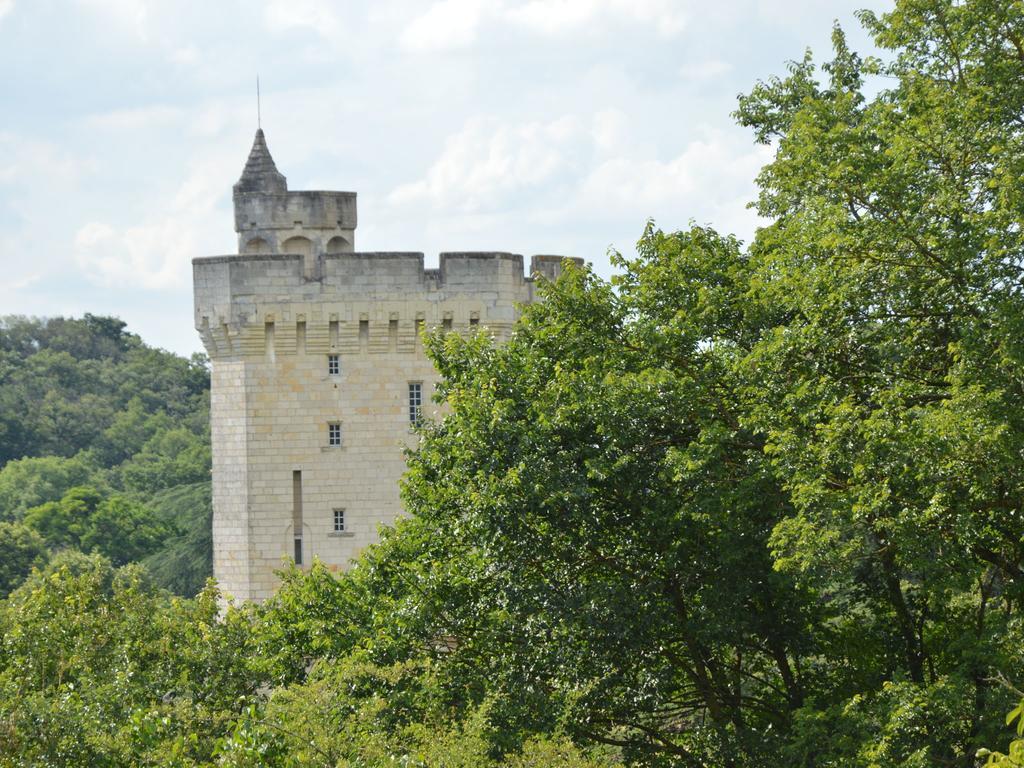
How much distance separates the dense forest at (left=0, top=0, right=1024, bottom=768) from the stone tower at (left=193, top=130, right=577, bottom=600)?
1029cm

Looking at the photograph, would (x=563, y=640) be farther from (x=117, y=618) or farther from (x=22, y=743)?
(x=117, y=618)

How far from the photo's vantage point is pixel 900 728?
18469mm

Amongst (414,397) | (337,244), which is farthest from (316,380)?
(337,244)

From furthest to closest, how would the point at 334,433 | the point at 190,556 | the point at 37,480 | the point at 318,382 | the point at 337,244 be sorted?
the point at 37,480 → the point at 190,556 → the point at 337,244 → the point at 318,382 → the point at 334,433

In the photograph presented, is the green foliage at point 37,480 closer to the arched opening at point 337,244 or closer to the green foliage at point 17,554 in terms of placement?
the green foliage at point 17,554

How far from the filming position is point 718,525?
20.7m

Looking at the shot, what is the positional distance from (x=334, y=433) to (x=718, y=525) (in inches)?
705

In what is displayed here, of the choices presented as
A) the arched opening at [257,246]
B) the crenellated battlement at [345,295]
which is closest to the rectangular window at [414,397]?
the crenellated battlement at [345,295]

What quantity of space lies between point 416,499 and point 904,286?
873cm

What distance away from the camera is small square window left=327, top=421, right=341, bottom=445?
1465 inches

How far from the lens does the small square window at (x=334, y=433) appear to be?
37.2 meters

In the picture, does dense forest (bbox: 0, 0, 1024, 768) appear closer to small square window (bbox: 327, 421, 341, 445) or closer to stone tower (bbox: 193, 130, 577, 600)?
stone tower (bbox: 193, 130, 577, 600)

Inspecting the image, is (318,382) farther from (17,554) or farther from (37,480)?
(37,480)

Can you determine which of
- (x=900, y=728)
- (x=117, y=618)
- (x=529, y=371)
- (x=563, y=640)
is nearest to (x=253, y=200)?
(x=117, y=618)
